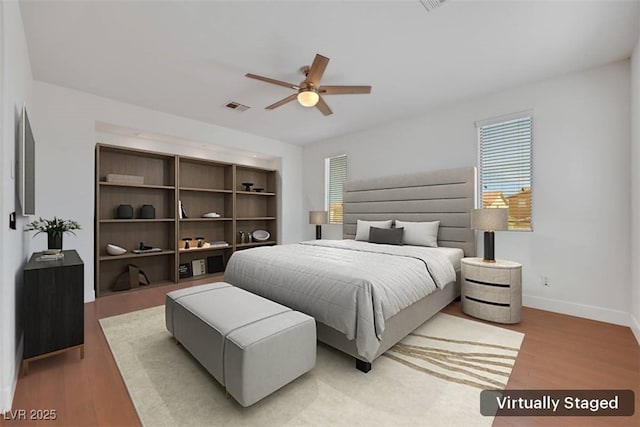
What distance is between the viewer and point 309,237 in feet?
20.5

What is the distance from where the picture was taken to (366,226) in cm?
446

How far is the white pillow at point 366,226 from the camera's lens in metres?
4.30

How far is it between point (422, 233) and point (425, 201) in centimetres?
56

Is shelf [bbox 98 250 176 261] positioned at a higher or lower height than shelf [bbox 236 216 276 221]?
lower

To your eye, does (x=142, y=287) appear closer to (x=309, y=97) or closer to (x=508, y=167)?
(x=309, y=97)

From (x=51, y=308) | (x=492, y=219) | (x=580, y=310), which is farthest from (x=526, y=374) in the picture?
(x=51, y=308)

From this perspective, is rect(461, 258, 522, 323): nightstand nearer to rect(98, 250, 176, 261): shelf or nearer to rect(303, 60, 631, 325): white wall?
rect(303, 60, 631, 325): white wall

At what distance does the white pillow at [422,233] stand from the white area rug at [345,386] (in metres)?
1.41

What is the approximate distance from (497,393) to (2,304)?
306cm

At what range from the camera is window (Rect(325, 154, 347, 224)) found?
5617 millimetres

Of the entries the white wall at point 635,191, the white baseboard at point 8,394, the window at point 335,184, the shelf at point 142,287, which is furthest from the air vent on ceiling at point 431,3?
the shelf at point 142,287

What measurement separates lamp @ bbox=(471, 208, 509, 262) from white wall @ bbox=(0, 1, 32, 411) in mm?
3989

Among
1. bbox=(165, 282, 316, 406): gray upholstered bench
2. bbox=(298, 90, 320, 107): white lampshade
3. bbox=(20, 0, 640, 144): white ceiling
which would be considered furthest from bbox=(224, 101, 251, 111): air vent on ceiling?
bbox=(165, 282, 316, 406): gray upholstered bench

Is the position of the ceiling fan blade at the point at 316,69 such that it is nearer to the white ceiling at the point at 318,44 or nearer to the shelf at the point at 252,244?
the white ceiling at the point at 318,44
